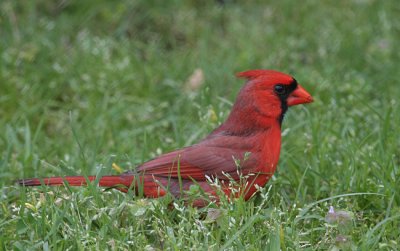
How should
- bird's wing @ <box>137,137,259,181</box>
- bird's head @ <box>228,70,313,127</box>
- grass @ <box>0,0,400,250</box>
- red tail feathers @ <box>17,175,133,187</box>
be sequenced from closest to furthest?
1. grass @ <box>0,0,400,250</box>
2. red tail feathers @ <box>17,175,133,187</box>
3. bird's wing @ <box>137,137,259,181</box>
4. bird's head @ <box>228,70,313,127</box>

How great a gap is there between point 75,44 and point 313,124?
6.86ft

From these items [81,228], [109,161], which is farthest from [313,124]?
[81,228]

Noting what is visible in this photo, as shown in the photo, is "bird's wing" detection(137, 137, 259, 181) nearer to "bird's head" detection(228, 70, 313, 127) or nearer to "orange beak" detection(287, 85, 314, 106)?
"bird's head" detection(228, 70, 313, 127)

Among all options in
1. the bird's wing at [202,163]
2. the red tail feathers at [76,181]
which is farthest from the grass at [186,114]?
the bird's wing at [202,163]

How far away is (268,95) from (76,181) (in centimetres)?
99

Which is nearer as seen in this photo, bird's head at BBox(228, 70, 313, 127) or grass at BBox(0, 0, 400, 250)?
grass at BBox(0, 0, 400, 250)

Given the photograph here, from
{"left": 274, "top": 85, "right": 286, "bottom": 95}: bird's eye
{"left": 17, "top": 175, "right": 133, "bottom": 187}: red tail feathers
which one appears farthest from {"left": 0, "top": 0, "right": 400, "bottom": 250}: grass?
{"left": 274, "top": 85, "right": 286, "bottom": 95}: bird's eye

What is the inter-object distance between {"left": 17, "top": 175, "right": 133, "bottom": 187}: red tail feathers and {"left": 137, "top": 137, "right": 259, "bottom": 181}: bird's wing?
4.9 inches

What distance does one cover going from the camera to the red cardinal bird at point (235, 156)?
341 centimetres

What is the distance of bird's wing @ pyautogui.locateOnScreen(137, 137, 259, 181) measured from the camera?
352cm

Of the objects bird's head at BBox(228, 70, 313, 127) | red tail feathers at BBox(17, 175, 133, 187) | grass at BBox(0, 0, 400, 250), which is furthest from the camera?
bird's head at BBox(228, 70, 313, 127)

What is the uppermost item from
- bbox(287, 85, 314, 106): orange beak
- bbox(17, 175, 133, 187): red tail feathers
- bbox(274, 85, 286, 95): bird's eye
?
bbox(274, 85, 286, 95): bird's eye

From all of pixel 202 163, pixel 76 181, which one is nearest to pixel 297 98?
pixel 202 163

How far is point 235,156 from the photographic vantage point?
11.8ft
